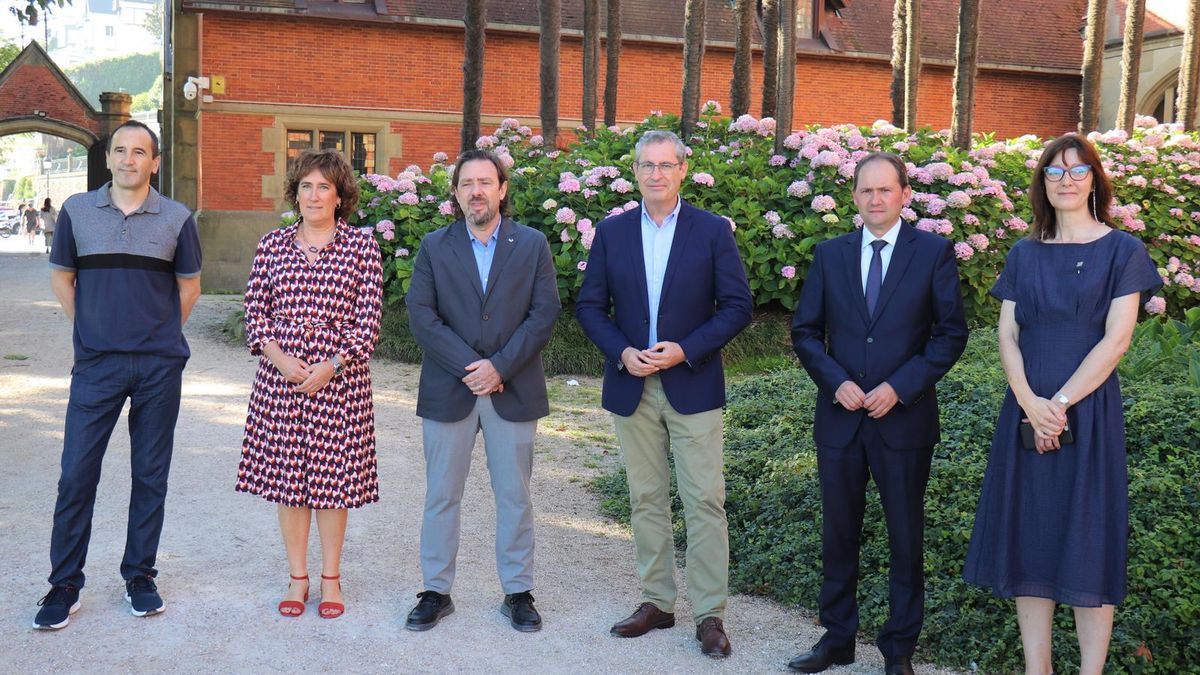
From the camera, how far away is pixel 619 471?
7406 millimetres

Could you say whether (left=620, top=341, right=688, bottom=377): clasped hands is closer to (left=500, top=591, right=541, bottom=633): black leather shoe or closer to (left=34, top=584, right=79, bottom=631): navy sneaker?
(left=500, top=591, right=541, bottom=633): black leather shoe

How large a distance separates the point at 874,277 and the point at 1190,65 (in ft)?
44.5

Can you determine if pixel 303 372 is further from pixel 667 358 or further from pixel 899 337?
pixel 899 337

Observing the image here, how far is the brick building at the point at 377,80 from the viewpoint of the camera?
20750 millimetres

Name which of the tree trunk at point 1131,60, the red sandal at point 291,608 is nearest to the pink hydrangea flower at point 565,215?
the red sandal at point 291,608

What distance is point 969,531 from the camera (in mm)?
4945

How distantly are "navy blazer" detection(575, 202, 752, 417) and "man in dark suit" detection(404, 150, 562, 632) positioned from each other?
305 mm

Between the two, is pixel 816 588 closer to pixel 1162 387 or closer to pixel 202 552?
pixel 1162 387

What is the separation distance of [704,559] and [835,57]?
21198 mm

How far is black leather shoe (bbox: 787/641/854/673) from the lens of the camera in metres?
4.37

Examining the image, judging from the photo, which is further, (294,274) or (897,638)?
(294,274)

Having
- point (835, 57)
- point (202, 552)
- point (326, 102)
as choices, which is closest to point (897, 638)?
point (202, 552)

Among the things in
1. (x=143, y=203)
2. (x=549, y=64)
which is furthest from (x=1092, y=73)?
(x=143, y=203)

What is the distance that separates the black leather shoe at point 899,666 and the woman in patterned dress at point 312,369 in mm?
2262
